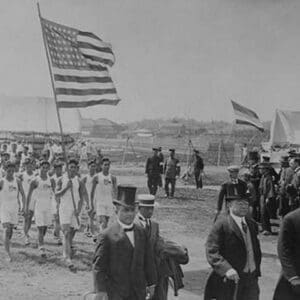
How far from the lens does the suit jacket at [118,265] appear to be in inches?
209

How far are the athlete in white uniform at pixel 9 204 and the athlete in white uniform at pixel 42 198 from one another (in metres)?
0.35

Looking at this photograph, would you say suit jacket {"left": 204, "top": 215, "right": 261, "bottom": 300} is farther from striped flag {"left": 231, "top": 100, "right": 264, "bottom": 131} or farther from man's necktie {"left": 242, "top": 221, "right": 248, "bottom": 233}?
striped flag {"left": 231, "top": 100, "right": 264, "bottom": 131}

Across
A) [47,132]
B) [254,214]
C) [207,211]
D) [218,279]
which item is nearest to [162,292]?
[218,279]

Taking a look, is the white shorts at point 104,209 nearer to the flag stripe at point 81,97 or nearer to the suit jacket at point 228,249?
the flag stripe at point 81,97

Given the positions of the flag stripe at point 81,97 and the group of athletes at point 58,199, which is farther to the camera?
the flag stripe at point 81,97

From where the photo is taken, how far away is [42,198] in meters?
11.4

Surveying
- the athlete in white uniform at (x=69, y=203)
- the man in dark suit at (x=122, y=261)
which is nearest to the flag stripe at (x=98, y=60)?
the athlete in white uniform at (x=69, y=203)

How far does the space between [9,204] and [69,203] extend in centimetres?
118

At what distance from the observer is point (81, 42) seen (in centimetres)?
1151

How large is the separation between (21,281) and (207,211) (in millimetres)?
9652

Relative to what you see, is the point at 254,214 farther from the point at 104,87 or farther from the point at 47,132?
the point at 47,132

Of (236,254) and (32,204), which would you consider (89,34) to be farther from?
(236,254)

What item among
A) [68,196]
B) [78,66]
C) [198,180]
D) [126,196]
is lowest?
[198,180]

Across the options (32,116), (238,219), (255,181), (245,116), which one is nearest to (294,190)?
(255,181)
